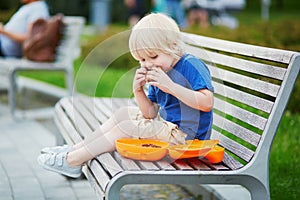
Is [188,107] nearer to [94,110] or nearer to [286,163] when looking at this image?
[94,110]

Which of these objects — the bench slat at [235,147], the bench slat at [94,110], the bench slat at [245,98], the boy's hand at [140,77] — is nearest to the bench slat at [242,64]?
the bench slat at [245,98]

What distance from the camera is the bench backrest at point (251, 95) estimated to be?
3809mm

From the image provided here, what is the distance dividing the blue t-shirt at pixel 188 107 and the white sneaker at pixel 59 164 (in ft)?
1.94

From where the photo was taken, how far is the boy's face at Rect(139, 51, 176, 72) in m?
3.96

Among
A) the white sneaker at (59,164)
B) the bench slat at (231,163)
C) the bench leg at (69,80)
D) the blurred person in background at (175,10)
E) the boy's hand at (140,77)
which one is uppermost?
the boy's hand at (140,77)

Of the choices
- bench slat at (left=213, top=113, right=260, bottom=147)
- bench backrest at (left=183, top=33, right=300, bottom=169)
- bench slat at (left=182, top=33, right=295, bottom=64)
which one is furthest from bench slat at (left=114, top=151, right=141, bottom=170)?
bench slat at (left=182, top=33, right=295, bottom=64)

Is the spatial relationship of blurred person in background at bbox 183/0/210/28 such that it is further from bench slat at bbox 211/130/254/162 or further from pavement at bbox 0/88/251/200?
bench slat at bbox 211/130/254/162

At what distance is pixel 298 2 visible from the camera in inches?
1487

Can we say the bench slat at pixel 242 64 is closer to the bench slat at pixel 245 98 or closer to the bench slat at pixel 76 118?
the bench slat at pixel 245 98

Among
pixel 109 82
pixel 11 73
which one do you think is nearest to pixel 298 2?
pixel 109 82

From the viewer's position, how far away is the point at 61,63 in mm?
8172

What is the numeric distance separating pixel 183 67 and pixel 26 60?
446 centimetres

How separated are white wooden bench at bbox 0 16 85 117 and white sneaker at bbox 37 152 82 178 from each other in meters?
3.51

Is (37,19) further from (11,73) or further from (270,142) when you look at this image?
(270,142)
